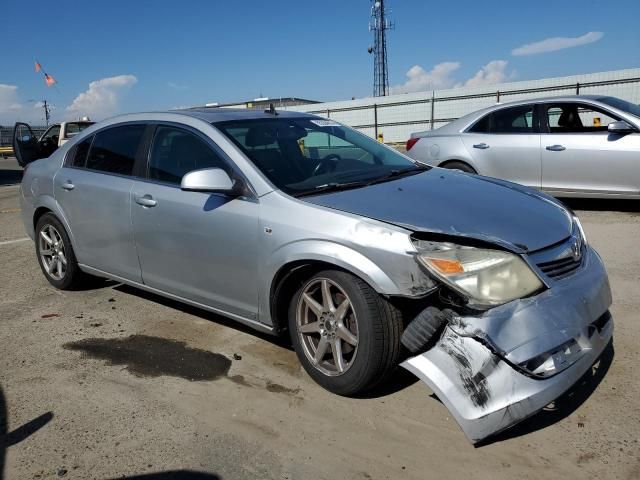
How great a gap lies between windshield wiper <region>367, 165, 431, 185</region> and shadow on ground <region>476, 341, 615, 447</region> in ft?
5.24

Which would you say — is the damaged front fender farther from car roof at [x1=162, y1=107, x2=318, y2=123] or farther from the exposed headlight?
car roof at [x1=162, y1=107, x2=318, y2=123]

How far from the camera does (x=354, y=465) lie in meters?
2.52

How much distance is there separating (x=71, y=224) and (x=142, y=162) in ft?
3.51

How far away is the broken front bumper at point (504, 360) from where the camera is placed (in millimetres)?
2406

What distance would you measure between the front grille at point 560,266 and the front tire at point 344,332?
0.73 metres

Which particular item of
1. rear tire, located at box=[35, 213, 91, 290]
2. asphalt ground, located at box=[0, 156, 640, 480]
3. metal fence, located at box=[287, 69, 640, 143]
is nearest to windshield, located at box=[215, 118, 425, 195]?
asphalt ground, located at box=[0, 156, 640, 480]

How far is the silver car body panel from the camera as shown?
6918 mm

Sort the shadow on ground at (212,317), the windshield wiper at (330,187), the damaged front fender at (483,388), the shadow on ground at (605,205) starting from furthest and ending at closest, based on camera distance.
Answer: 1. the shadow on ground at (605,205)
2. the shadow on ground at (212,317)
3. the windshield wiper at (330,187)
4. the damaged front fender at (483,388)

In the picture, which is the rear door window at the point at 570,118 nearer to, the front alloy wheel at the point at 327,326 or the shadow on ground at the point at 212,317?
the shadow on ground at the point at 212,317

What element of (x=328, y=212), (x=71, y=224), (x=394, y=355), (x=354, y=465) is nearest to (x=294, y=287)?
(x=328, y=212)

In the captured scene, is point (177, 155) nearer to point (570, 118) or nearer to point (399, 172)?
point (399, 172)

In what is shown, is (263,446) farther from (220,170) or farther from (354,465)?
(220,170)

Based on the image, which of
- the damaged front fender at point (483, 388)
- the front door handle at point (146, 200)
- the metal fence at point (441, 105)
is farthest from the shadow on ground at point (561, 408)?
the metal fence at point (441, 105)

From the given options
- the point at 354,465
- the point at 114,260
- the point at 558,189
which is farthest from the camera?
the point at 558,189
